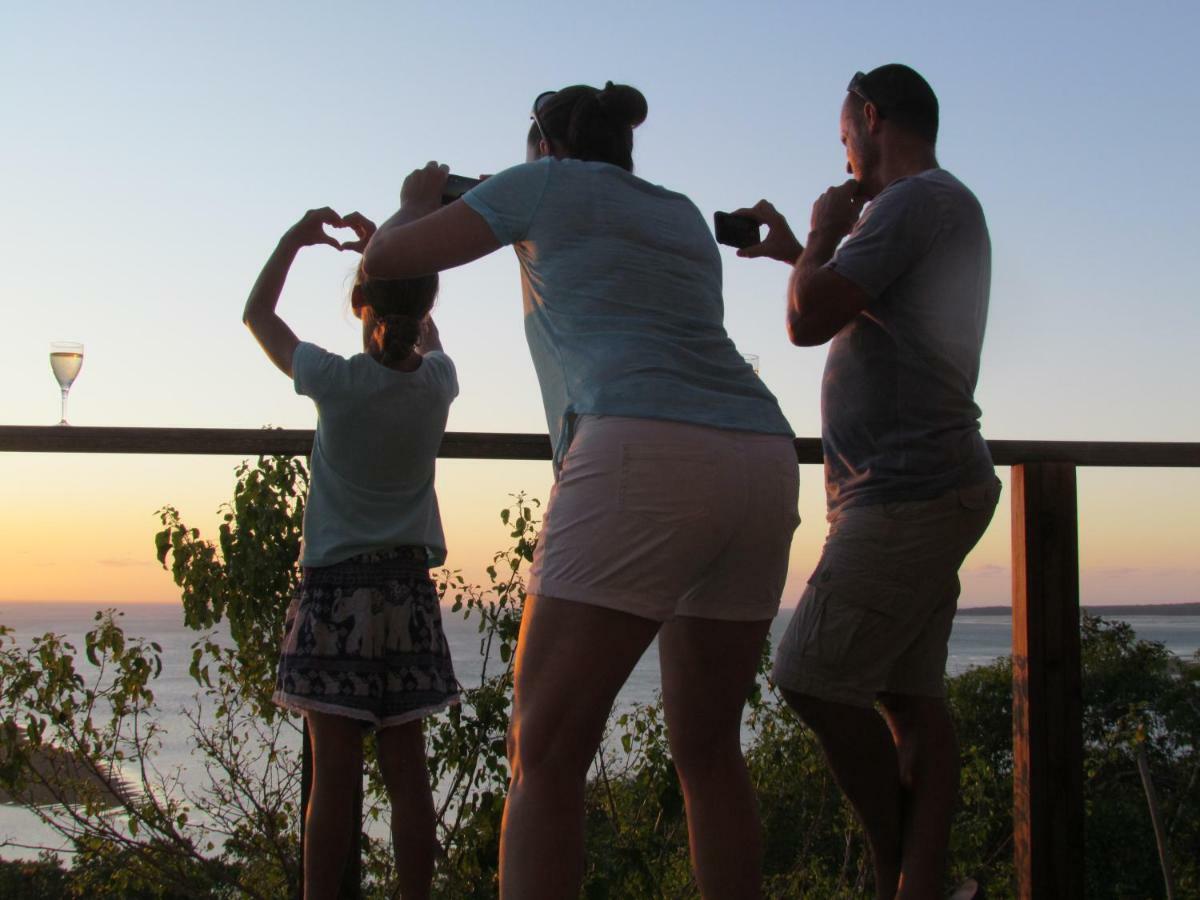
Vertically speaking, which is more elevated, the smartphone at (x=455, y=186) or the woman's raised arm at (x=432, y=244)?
the smartphone at (x=455, y=186)

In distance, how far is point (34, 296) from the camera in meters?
9.27

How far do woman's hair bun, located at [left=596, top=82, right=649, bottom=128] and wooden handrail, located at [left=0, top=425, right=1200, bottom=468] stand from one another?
77cm

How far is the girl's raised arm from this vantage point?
2.25 m

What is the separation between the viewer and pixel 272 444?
Result: 230 centimetres

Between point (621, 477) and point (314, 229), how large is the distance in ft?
3.72

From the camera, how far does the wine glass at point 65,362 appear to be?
2.93 metres

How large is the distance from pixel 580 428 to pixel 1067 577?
1312 mm

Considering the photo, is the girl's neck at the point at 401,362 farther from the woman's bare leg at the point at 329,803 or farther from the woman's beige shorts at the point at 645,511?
the woman's beige shorts at the point at 645,511

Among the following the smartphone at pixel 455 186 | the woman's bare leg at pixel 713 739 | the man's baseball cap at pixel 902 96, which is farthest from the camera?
the man's baseball cap at pixel 902 96

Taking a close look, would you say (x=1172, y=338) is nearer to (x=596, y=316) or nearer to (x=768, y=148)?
(x=768, y=148)

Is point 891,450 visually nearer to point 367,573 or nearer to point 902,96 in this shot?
point 902,96

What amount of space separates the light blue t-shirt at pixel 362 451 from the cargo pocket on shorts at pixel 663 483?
0.85m

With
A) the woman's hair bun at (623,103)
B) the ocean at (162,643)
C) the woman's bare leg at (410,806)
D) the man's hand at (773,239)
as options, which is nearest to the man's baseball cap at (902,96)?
the man's hand at (773,239)

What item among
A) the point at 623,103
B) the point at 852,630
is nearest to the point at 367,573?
the point at 852,630
